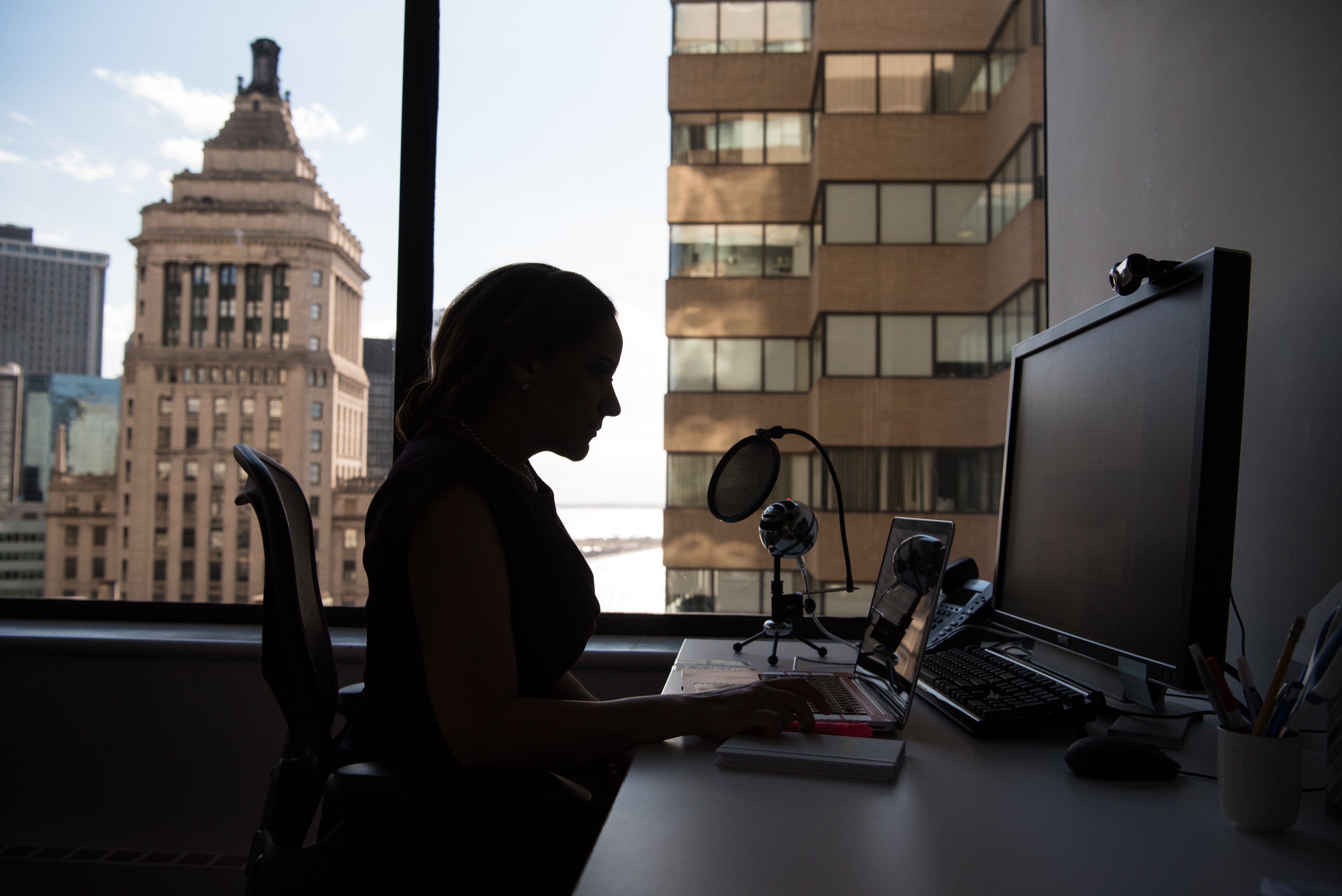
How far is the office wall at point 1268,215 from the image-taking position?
1.04m

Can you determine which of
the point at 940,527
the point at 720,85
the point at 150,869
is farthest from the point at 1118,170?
the point at 150,869

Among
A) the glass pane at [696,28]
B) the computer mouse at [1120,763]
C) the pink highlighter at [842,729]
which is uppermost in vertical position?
the glass pane at [696,28]

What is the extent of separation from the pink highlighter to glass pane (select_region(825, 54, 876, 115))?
7.21 feet

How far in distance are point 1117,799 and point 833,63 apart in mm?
2466

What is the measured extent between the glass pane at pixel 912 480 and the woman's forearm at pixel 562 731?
1.65m

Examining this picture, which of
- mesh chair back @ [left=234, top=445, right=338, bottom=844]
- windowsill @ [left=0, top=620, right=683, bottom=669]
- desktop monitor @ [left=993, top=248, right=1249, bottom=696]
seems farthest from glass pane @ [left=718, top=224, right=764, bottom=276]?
mesh chair back @ [left=234, top=445, right=338, bottom=844]

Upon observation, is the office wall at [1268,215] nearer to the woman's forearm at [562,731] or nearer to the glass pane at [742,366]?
the woman's forearm at [562,731]

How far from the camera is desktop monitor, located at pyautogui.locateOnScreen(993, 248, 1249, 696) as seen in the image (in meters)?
0.82

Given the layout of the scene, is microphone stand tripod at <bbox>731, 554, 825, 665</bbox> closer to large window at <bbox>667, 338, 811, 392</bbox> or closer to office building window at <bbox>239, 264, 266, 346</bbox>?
large window at <bbox>667, 338, 811, 392</bbox>

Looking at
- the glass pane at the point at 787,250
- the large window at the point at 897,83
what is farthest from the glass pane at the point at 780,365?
the large window at the point at 897,83

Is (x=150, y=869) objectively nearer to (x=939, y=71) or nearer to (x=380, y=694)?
(x=380, y=694)

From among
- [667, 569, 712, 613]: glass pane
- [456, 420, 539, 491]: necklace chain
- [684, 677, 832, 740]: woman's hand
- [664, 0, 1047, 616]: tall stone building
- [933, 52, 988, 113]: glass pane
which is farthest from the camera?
[933, 52, 988, 113]: glass pane

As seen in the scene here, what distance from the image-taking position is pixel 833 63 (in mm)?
2604

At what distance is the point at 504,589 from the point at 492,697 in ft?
0.39
